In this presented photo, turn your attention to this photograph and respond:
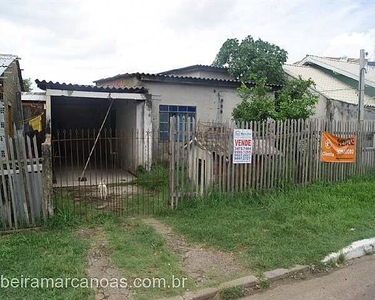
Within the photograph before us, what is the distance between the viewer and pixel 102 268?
12.5ft

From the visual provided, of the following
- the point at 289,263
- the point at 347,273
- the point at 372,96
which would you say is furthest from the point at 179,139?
the point at 372,96

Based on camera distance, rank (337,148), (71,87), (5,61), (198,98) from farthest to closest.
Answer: (198,98) < (71,87) < (337,148) < (5,61)

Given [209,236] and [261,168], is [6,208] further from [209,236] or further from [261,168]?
[261,168]

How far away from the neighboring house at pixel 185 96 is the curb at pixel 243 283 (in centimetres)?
715

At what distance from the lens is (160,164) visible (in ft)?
33.9

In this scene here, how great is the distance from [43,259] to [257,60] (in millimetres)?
13025

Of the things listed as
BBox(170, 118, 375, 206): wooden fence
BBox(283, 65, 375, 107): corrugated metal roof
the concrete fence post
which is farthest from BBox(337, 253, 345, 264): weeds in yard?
BBox(283, 65, 375, 107): corrugated metal roof

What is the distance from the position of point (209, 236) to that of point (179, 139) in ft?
6.91

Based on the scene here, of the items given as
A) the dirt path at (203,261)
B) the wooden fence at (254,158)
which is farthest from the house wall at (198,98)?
the dirt path at (203,261)

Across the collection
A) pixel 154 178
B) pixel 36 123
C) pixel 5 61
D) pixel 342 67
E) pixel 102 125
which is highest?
pixel 342 67

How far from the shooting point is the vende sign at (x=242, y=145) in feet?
21.5

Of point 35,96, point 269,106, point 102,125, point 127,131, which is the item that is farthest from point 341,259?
point 35,96

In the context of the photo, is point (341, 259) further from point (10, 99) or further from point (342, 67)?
point (342, 67)

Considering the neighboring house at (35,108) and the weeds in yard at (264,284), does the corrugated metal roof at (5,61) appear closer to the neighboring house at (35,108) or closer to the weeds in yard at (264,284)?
the neighboring house at (35,108)
